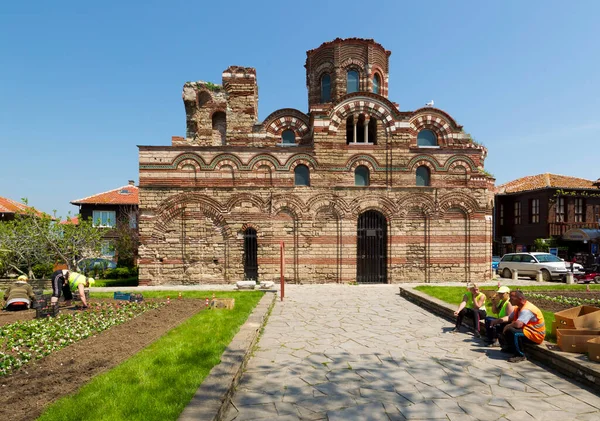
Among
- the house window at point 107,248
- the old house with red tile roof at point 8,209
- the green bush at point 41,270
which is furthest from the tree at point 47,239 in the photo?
the old house with red tile roof at point 8,209

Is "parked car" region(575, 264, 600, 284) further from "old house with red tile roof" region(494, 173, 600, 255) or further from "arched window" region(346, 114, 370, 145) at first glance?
"arched window" region(346, 114, 370, 145)

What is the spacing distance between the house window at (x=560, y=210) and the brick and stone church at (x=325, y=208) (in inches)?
631

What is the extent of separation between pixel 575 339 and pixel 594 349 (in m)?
0.43

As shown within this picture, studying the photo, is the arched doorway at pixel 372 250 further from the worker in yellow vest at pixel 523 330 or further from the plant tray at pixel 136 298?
the worker in yellow vest at pixel 523 330

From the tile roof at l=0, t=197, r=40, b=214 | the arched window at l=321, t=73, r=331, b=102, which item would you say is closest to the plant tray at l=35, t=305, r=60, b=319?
the arched window at l=321, t=73, r=331, b=102

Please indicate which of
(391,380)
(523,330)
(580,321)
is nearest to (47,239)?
(391,380)

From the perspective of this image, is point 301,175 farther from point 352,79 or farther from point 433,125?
point 352,79

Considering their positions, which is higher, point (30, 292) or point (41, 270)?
point (30, 292)

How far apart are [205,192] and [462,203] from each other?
12207 millimetres

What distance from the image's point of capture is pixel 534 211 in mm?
29750

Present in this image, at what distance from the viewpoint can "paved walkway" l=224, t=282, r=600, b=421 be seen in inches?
167

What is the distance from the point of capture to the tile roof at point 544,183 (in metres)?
29.2

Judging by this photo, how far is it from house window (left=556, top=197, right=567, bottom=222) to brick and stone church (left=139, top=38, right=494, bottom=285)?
16016mm

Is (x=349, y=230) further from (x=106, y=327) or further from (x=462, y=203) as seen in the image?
(x=106, y=327)
